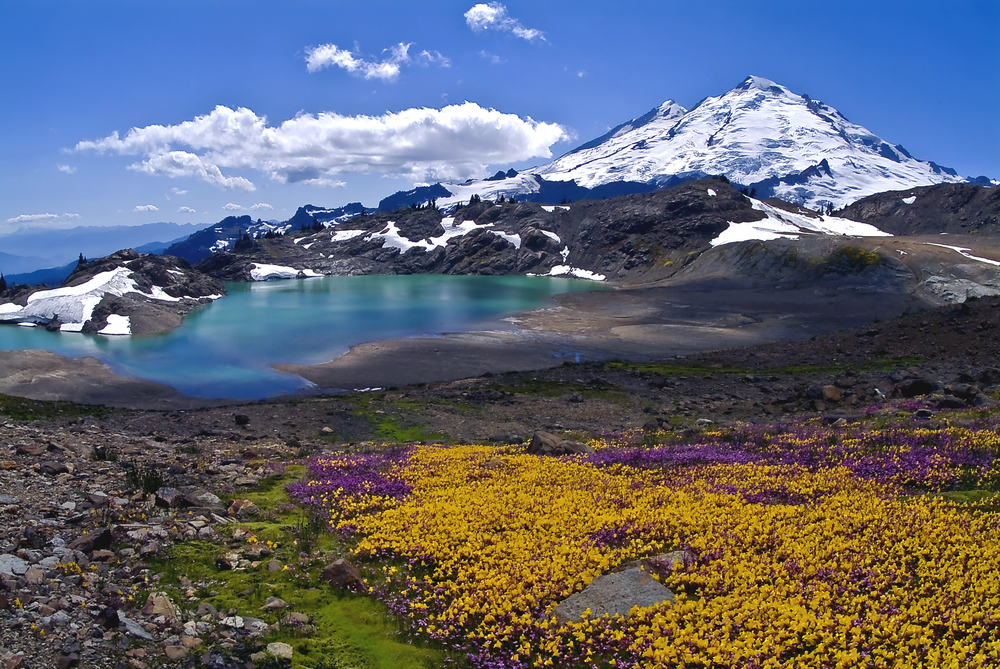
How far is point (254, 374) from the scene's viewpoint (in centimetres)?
5856

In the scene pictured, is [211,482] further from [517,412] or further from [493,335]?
[493,335]

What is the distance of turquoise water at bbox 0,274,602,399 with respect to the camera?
5897 centimetres

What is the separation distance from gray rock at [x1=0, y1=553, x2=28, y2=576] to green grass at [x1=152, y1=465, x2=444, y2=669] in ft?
7.08

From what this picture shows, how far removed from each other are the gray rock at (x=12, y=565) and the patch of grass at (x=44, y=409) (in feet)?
108

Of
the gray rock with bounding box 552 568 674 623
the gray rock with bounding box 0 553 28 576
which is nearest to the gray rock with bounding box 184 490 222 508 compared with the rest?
the gray rock with bounding box 0 553 28 576

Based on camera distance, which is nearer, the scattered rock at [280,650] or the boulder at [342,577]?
the scattered rock at [280,650]

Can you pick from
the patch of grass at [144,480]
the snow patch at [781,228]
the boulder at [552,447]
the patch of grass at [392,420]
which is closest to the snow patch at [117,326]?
the patch of grass at [392,420]

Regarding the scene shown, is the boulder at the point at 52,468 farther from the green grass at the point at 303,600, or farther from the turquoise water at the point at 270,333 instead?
the turquoise water at the point at 270,333

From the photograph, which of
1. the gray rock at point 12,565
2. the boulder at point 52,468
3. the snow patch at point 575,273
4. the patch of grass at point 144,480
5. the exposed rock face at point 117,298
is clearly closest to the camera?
the gray rock at point 12,565

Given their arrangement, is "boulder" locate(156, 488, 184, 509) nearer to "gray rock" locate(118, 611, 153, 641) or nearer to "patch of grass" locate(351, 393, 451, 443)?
"gray rock" locate(118, 611, 153, 641)

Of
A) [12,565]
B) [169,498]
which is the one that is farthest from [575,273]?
[12,565]

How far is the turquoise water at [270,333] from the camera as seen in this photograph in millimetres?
58969

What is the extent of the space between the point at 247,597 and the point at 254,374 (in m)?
51.2

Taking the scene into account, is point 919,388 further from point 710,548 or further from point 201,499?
point 201,499
